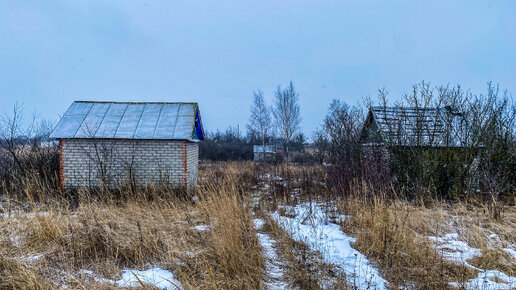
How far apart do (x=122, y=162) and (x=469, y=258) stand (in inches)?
316

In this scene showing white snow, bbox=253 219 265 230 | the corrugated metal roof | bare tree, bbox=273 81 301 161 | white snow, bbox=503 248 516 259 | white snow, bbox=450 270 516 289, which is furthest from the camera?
bare tree, bbox=273 81 301 161

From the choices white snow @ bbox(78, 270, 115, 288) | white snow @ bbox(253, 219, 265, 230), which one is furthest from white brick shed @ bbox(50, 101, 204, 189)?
white snow @ bbox(78, 270, 115, 288)

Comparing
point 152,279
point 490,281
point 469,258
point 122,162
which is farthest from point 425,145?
point 122,162

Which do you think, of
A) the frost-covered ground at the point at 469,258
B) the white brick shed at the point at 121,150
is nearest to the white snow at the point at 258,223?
the frost-covered ground at the point at 469,258

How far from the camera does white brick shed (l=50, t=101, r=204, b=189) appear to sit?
745cm

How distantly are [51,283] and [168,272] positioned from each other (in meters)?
1.14

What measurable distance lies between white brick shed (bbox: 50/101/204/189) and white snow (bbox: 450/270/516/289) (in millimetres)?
6658

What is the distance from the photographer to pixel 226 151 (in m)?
31.4

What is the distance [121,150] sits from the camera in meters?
7.60

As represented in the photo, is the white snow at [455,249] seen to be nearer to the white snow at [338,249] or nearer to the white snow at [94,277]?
the white snow at [338,249]

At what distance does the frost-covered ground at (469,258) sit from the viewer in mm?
2650

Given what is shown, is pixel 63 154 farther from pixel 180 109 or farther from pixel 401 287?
pixel 401 287

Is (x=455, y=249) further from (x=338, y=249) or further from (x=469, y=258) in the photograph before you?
(x=338, y=249)

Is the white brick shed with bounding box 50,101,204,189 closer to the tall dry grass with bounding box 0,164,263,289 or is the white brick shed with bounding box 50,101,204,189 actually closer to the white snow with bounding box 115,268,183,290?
the tall dry grass with bounding box 0,164,263,289
